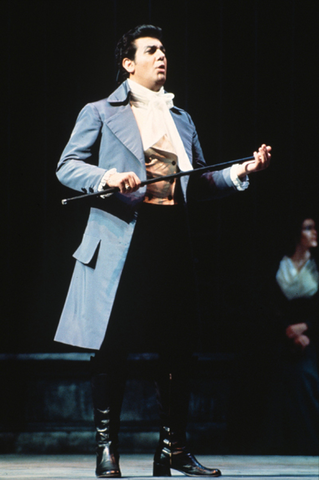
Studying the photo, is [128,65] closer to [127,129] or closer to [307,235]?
[127,129]

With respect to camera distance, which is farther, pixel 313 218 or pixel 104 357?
pixel 313 218

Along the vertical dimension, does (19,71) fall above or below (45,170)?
above

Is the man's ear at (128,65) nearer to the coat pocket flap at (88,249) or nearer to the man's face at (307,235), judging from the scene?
the coat pocket flap at (88,249)

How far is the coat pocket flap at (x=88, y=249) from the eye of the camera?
96.2 inches

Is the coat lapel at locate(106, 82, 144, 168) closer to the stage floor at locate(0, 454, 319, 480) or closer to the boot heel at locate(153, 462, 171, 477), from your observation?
the boot heel at locate(153, 462, 171, 477)

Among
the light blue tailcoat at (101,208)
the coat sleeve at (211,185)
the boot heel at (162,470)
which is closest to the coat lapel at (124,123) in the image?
the light blue tailcoat at (101,208)

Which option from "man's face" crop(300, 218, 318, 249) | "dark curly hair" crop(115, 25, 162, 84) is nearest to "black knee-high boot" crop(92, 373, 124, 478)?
"dark curly hair" crop(115, 25, 162, 84)

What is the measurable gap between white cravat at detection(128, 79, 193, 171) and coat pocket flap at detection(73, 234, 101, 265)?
46cm

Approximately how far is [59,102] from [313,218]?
1.65 metres

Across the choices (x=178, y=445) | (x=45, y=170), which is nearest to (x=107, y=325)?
(x=178, y=445)

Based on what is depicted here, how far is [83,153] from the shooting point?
252cm

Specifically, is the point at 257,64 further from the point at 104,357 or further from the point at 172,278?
the point at 104,357

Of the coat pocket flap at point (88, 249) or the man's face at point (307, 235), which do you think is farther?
the man's face at point (307, 235)

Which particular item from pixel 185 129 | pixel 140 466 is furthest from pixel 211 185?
pixel 140 466
